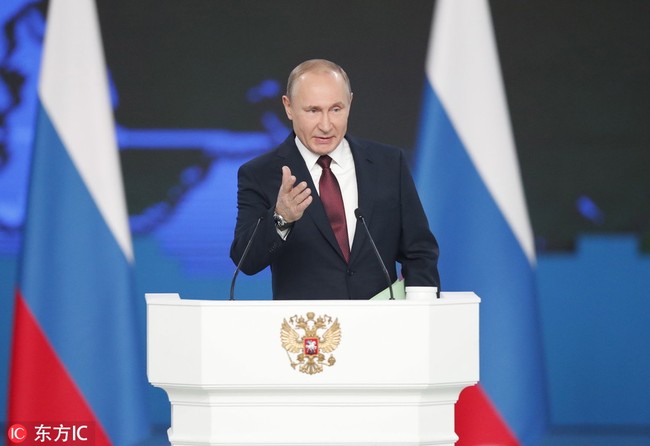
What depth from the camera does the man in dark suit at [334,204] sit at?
9.59 feet

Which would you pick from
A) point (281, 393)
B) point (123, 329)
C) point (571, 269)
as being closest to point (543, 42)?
point (571, 269)

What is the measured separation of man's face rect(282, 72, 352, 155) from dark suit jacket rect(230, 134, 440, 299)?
0.33ft

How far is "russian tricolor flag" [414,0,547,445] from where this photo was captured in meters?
4.36

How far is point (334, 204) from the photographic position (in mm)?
3000

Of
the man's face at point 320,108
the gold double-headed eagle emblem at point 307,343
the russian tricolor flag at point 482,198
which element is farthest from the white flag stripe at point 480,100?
the gold double-headed eagle emblem at point 307,343

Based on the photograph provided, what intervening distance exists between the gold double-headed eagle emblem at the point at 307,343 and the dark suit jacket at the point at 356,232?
41 centimetres

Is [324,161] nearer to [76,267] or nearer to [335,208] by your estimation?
[335,208]

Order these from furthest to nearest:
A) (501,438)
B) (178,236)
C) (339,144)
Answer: (178,236) < (501,438) < (339,144)

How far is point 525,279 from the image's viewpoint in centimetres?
443

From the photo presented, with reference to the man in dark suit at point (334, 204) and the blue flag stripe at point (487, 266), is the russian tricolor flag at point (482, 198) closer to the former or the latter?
the blue flag stripe at point (487, 266)

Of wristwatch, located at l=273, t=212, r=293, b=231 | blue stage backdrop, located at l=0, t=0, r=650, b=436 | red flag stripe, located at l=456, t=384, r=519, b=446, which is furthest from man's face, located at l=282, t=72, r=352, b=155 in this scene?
blue stage backdrop, located at l=0, t=0, r=650, b=436

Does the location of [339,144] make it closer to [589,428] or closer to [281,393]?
[281,393]

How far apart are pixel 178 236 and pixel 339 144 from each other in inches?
80.9

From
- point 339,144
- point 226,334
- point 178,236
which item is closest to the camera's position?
point 226,334
